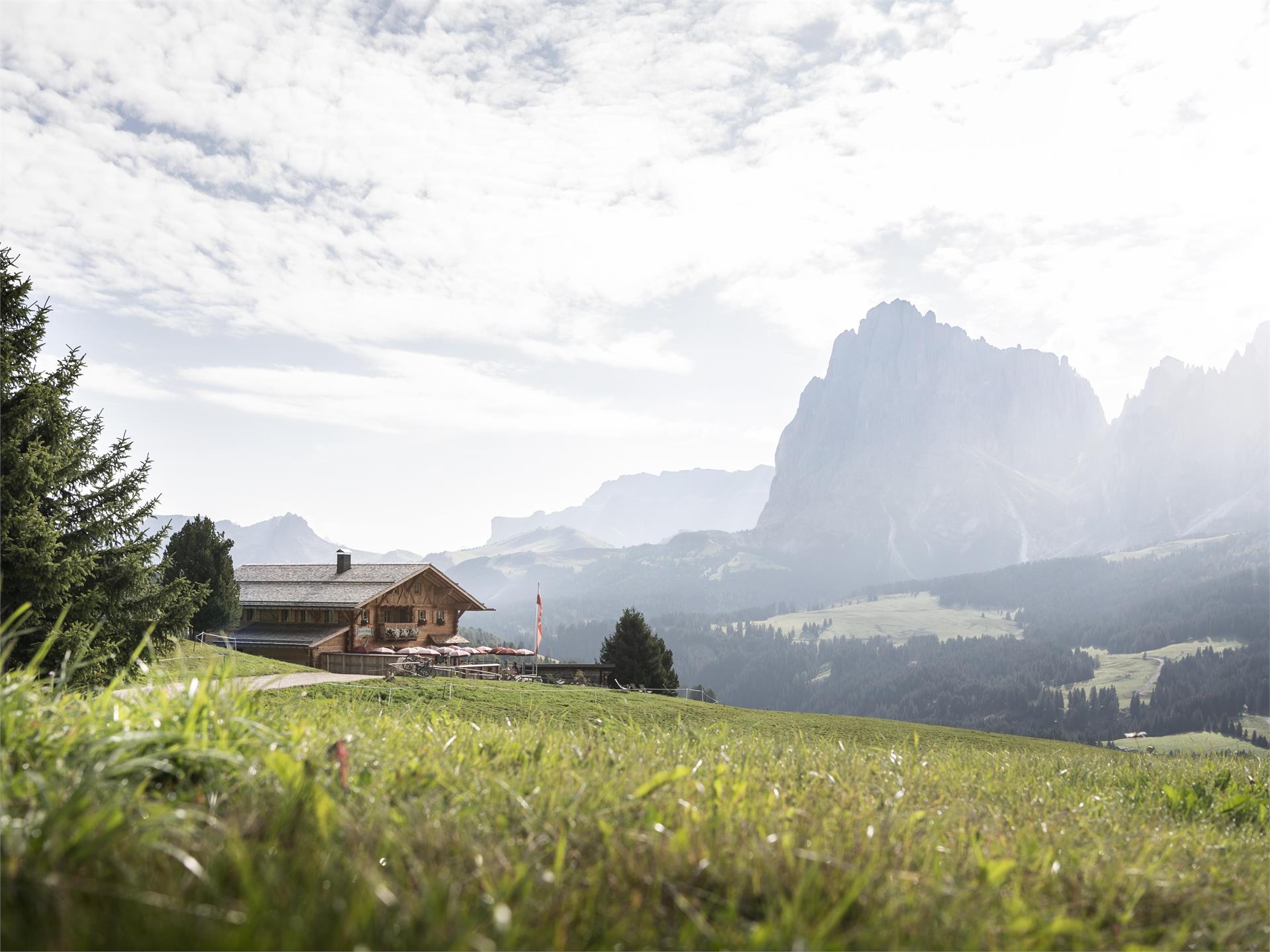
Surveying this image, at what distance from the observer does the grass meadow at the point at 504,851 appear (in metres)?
3.05

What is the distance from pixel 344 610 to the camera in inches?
2110

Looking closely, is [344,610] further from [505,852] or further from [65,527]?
[505,852]

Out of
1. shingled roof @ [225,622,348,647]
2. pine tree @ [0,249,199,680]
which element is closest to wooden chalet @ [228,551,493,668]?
shingled roof @ [225,622,348,647]

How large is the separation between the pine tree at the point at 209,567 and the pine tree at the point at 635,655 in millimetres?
22981

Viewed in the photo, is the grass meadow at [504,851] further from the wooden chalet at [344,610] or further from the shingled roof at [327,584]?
the shingled roof at [327,584]

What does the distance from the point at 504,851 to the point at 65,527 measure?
72.3 ft

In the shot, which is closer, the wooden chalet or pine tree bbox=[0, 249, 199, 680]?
pine tree bbox=[0, 249, 199, 680]

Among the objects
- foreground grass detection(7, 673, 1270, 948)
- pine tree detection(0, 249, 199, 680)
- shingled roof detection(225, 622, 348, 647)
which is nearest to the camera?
foreground grass detection(7, 673, 1270, 948)

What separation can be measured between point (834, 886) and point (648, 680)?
51867mm

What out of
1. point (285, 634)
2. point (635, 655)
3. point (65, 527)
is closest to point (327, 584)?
point (285, 634)

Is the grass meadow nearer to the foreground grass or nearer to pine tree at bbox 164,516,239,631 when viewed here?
the foreground grass

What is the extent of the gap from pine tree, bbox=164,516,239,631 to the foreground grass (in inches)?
1892

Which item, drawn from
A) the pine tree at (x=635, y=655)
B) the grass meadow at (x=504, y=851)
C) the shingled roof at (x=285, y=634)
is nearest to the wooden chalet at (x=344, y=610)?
the shingled roof at (x=285, y=634)

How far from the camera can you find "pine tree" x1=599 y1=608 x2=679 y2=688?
2133 inches
